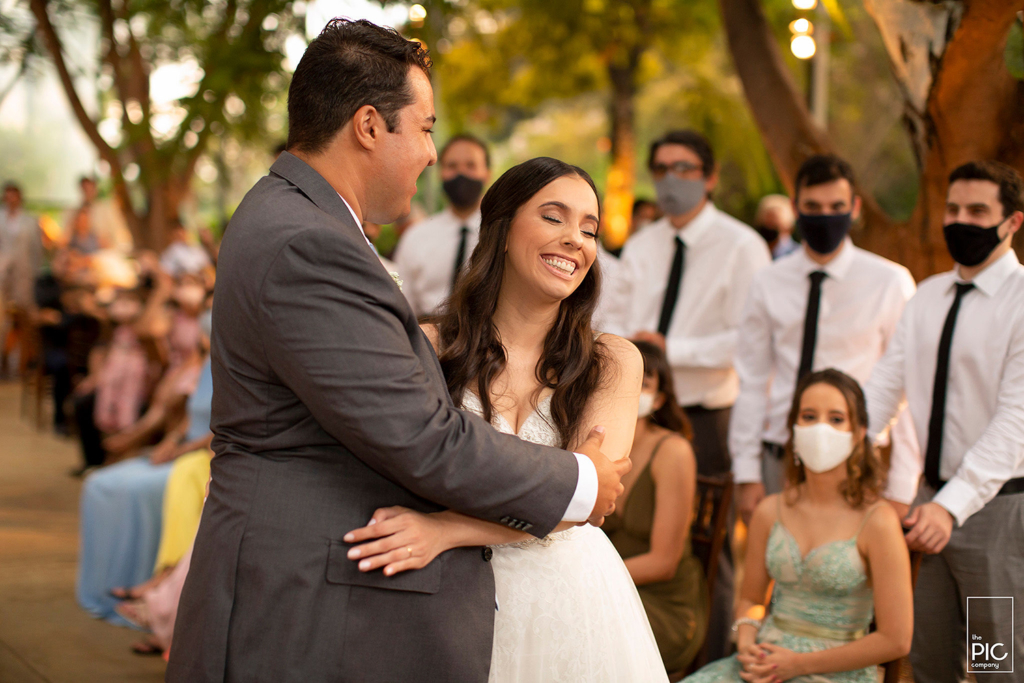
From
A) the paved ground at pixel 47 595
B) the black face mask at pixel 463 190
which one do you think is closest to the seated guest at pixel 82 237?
the paved ground at pixel 47 595

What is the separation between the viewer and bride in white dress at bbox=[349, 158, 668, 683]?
204 centimetres

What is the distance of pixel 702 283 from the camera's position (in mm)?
4371

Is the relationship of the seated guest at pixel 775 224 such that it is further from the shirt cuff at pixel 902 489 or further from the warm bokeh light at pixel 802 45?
the shirt cuff at pixel 902 489

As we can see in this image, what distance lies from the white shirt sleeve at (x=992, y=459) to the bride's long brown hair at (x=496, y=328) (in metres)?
1.24

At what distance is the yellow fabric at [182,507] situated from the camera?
4574 millimetres

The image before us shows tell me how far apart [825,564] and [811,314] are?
120 centimetres

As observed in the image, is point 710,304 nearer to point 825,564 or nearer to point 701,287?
point 701,287

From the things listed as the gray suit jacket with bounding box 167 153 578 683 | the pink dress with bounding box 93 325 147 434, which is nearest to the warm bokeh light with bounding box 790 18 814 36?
the pink dress with bounding box 93 325 147 434

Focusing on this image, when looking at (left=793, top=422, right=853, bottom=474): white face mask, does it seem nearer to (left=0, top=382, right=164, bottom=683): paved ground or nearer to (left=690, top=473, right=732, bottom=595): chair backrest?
(left=690, top=473, right=732, bottom=595): chair backrest

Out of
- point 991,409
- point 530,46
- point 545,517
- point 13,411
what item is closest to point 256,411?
point 545,517

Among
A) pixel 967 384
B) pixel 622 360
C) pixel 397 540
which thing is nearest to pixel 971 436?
pixel 967 384

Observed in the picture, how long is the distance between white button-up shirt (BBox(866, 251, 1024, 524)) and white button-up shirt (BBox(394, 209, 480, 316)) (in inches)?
92.4

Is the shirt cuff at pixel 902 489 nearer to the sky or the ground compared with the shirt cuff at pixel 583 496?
nearer to the ground

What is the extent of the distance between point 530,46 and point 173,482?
959 centimetres
